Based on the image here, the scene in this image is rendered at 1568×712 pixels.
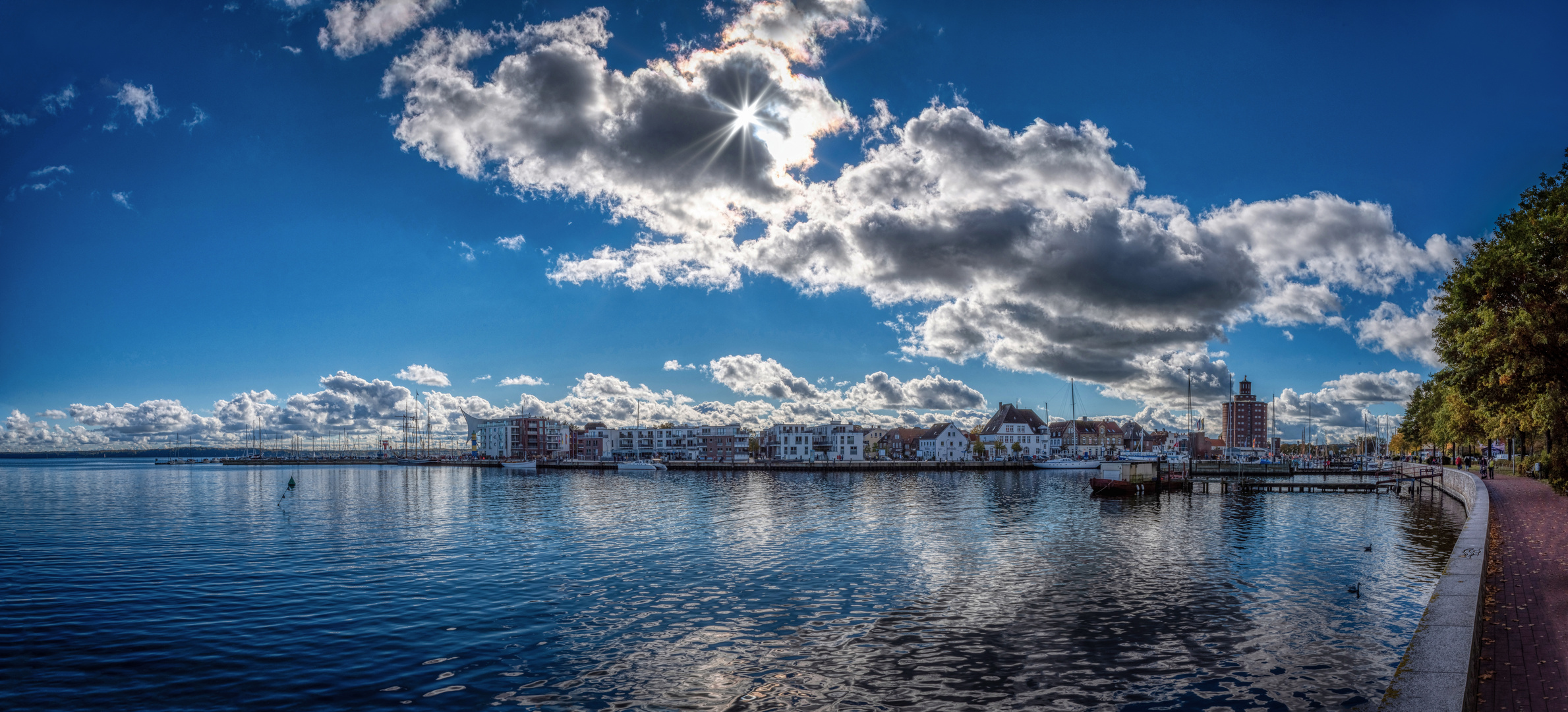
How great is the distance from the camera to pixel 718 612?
70.2ft

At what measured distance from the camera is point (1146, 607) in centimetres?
2167

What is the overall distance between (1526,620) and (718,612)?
17.3 m

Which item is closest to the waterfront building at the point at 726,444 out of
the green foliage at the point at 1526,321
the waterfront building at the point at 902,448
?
the waterfront building at the point at 902,448

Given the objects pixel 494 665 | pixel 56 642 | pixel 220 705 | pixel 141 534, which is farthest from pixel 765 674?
pixel 141 534

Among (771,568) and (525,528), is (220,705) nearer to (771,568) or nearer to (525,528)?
(771,568)

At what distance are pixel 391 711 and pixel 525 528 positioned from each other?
32.6m

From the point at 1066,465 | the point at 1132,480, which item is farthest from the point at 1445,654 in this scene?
the point at 1066,465

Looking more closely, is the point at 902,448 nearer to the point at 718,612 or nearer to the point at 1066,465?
the point at 1066,465

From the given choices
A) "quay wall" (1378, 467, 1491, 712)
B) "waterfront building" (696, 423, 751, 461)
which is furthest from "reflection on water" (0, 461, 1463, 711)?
"waterfront building" (696, 423, 751, 461)

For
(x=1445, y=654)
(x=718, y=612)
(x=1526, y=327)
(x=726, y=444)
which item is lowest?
(x=726, y=444)

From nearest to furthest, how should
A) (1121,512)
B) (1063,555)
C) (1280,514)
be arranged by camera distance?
(1063,555) → (1280,514) → (1121,512)

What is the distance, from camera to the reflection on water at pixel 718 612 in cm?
1494

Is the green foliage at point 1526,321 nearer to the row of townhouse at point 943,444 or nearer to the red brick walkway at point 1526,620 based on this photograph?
the red brick walkway at point 1526,620

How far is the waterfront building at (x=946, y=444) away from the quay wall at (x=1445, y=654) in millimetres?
163558
